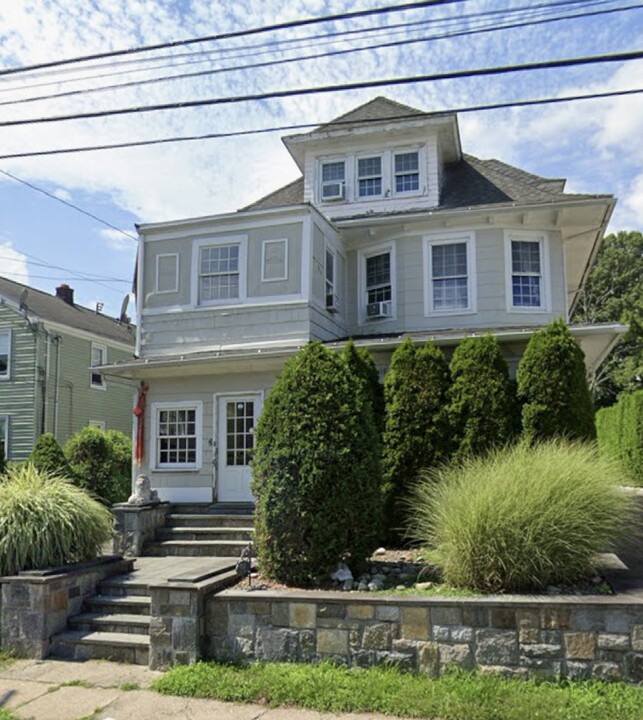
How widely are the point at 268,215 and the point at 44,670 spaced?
7559mm

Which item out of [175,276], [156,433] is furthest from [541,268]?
[156,433]

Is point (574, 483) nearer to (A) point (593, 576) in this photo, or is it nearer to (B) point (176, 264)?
(A) point (593, 576)

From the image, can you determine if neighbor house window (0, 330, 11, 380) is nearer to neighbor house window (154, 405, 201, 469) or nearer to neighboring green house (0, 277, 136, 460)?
neighboring green house (0, 277, 136, 460)

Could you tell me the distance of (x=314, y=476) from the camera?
19.8 ft

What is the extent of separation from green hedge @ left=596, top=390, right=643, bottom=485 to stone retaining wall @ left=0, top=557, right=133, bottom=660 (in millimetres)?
11324

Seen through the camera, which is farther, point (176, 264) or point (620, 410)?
point (620, 410)

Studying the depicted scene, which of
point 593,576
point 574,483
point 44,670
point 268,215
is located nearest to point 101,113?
point 268,215

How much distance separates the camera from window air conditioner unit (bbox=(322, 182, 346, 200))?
41.8 ft

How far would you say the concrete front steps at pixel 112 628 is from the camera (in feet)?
19.8

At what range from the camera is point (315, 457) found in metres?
6.11

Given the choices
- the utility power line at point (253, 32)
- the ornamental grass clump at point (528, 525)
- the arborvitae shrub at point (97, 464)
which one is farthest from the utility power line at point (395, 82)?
the arborvitae shrub at point (97, 464)

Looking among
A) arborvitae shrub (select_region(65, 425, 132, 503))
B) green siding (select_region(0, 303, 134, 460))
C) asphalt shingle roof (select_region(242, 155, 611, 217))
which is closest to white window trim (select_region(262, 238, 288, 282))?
asphalt shingle roof (select_region(242, 155, 611, 217))

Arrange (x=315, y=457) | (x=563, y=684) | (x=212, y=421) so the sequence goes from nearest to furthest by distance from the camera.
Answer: (x=563, y=684)
(x=315, y=457)
(x=212, y=421)

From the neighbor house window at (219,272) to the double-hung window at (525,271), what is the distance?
4.77 metres
